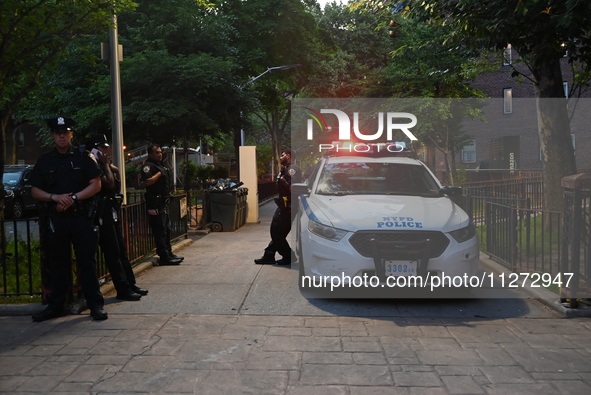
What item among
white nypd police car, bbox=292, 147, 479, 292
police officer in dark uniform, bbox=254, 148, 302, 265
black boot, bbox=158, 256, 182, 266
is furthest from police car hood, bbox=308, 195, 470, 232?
black boot, bbox=158, 256, 182, 266

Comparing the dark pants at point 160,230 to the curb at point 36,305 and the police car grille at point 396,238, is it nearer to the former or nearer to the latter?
the curb at point 36,305

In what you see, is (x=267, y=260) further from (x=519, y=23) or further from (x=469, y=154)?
(x=469, y=154)

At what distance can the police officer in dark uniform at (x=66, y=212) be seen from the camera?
6.16 meters

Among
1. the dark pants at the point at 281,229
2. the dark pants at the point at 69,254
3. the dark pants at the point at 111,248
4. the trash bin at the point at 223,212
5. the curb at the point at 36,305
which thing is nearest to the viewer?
the dark pants at the point at 69,254

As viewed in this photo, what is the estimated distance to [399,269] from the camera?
653cm

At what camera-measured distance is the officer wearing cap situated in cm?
664

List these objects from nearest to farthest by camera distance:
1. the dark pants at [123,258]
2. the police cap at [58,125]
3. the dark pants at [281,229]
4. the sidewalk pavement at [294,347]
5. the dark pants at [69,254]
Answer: the sidewalk pavement at [294,347] < the police cap at [58,125] < the dark pants at [69,254] < the dark pants at [123,258] < the dark pants at [281,229]

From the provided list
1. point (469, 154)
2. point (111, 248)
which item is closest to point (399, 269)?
point (111, 248)

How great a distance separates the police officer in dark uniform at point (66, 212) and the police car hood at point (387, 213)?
7.90 ft

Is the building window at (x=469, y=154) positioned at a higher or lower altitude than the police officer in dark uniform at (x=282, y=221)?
higher

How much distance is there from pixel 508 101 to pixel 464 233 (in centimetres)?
3942

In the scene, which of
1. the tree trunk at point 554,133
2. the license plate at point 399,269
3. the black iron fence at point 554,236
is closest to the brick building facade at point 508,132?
the tree trunk at point 554,133

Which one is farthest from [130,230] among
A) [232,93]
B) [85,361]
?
[232,93]

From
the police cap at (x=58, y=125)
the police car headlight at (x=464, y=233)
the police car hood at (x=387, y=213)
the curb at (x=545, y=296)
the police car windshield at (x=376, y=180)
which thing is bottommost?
the curb at (x=545, y=296)
